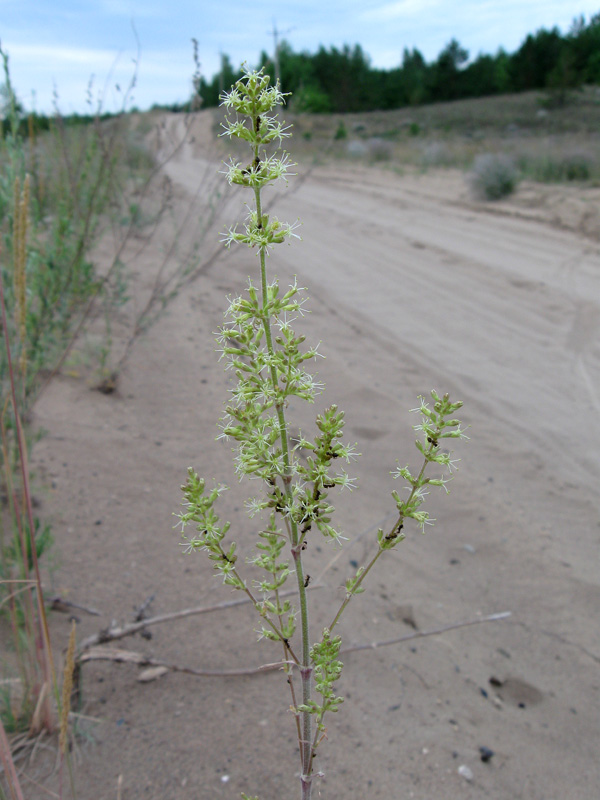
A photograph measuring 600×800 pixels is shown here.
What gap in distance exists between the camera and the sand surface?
232cm

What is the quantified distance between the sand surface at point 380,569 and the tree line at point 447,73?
4595 cm

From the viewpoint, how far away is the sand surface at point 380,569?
2.32m

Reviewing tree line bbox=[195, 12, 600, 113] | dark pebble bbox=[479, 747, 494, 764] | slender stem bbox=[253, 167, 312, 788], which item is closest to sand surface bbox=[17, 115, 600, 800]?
dark pebble bbox=[479, 747, 494, 764]

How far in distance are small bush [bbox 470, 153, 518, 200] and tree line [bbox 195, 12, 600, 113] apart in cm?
3556

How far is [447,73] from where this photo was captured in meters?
58.2

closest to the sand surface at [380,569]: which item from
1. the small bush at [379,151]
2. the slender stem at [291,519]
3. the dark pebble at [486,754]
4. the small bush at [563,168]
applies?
the dark pebble at [486,754]

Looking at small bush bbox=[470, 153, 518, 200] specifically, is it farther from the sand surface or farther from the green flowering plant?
the green flowering plant

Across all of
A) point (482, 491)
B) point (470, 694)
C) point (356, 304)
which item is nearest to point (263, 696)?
point (470, 694)

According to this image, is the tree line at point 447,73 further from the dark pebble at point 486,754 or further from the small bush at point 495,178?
the dark pebble at point 486,754

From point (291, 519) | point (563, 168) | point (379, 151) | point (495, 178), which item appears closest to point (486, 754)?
point (291, 519)

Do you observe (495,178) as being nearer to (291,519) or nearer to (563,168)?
(563,168)

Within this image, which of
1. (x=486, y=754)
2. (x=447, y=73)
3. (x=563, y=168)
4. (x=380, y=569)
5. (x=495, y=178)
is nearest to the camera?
(x=486, y=754)

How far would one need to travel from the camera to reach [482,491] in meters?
4.36

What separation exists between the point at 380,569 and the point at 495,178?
45.2ft
